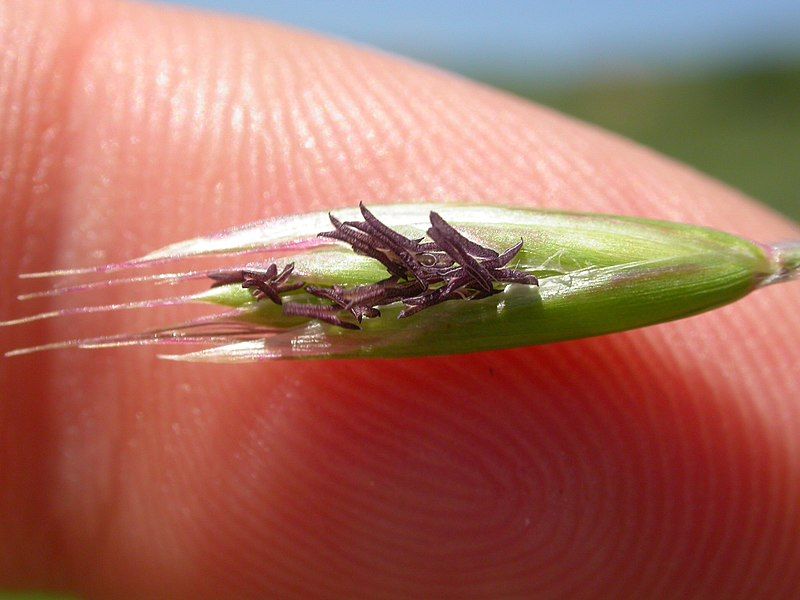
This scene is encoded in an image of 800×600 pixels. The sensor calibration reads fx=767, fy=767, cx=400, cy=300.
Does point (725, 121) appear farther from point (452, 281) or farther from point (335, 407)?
point (452, 281)

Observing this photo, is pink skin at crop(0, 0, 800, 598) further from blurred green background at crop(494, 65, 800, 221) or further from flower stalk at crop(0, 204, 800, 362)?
blurred green background at crop(494, 65, 800, 221)

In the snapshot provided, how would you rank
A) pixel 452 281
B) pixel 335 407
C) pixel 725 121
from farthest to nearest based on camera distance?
1. pixel 725 121
2. pixel 335 407
3. pixel 452 281

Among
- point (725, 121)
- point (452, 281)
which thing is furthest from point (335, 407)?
point (725, 121)

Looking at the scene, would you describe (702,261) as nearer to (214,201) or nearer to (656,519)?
(656,519)

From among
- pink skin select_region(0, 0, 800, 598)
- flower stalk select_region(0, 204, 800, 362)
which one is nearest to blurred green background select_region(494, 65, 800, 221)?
pink skin select_region(0, 0, 800, 598)

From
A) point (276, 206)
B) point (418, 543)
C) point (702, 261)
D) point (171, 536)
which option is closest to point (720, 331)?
point (702, 261)

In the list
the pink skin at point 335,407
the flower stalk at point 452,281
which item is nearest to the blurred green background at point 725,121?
the pink skin at point 335,407
